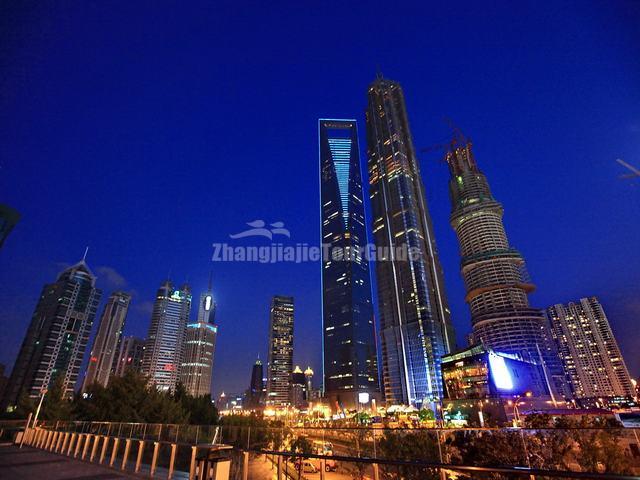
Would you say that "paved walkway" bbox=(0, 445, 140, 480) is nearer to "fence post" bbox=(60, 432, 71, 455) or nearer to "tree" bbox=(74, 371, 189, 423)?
"fence post" bbox=(60, 432, 71, 455)

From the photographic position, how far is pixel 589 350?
529 feet

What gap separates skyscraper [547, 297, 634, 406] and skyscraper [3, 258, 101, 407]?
221653mm

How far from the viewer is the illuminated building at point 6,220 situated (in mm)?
68125

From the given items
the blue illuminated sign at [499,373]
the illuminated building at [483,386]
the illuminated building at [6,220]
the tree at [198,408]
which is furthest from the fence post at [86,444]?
the blue illuminated sign at [499,373]

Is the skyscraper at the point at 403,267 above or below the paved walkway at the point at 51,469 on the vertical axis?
above

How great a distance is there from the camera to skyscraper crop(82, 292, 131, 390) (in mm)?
172375

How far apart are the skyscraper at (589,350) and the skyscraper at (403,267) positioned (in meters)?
69.4

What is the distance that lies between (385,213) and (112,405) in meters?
157

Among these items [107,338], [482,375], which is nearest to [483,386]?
[482,375]

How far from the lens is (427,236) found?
164 m

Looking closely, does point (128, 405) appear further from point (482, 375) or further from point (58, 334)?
point (58, 334)

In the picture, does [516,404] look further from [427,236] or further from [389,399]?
[427,236]

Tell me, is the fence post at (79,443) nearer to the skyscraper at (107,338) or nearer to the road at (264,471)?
the road at (264,471)

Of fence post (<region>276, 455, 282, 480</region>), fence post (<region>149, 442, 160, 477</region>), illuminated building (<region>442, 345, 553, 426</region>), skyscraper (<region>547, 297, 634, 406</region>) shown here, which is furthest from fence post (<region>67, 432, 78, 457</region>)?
skyscraper (<region>547, 297, 634, 406</region>)
